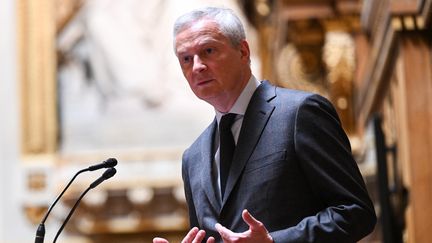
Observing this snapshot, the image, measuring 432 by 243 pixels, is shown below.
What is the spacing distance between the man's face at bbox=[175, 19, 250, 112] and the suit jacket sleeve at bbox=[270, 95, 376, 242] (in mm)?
222

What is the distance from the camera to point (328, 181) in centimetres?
319

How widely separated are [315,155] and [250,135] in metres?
0.22

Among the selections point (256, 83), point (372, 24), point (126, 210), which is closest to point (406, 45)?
point (372, 24)

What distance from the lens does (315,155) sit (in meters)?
3.21

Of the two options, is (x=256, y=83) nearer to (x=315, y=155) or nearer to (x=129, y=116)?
(x=315, y=155)

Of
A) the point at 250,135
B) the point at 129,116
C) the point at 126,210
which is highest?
the point at 250,135

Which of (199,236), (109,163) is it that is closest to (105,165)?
(109,163)

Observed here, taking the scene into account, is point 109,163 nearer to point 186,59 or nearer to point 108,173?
point 108,173

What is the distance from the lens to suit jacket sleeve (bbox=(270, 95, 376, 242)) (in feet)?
10.3

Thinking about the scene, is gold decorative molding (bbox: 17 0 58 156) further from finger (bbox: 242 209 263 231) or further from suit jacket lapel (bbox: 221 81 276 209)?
finger (bbox: 242 209 263 231)

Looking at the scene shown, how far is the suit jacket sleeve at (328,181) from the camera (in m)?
3.14

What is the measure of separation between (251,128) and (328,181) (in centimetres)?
30

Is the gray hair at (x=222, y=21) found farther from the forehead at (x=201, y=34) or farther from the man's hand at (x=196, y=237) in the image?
the man's hand at (x=196, y=237)

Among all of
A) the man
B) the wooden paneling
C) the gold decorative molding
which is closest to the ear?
the man
